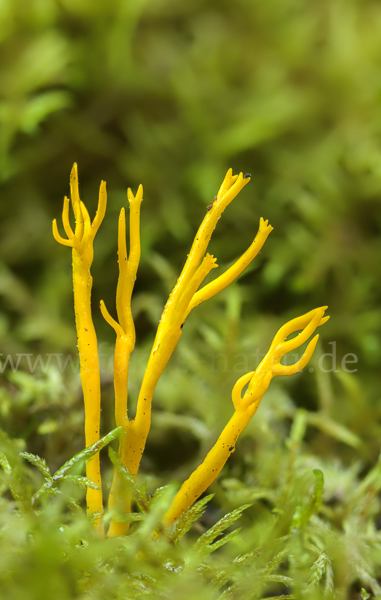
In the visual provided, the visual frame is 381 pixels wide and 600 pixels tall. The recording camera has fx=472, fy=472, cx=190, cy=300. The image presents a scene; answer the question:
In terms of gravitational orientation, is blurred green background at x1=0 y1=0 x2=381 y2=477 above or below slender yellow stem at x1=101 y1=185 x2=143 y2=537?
above

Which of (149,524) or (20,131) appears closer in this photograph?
(149,524)

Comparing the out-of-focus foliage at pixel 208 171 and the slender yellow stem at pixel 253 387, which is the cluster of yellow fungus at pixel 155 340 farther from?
→ the out-of-focus foliage at pixel 208 171

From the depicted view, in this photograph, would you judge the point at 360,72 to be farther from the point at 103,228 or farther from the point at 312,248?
the point at 103,228

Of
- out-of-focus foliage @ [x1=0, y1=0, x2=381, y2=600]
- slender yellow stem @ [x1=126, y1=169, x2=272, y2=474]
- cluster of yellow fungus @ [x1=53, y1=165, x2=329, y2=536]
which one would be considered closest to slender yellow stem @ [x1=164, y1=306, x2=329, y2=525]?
cluster of yellow fungus @ [x1=53, y1=165, x2=329, y2=536]

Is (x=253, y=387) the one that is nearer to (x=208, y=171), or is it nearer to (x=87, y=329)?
(x=87, y=329)

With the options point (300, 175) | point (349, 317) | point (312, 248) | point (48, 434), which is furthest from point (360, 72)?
point (48, 434)

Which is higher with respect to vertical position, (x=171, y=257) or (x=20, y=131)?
(x=20, y=131)

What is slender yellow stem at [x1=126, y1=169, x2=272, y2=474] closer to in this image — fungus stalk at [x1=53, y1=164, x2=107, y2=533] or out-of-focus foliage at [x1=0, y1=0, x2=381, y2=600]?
fungus stalk at [x1=53, y1=164, x2=107, y2=533]

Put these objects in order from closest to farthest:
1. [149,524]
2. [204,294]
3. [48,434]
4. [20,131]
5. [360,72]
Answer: [149,524], [204,294], [48,434], [20,131], [360,72]
